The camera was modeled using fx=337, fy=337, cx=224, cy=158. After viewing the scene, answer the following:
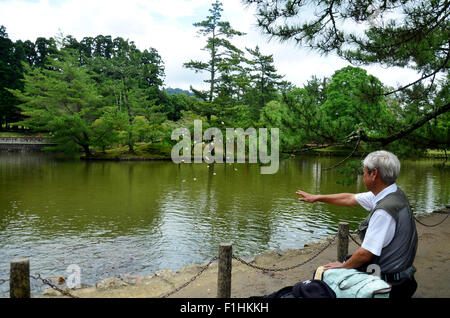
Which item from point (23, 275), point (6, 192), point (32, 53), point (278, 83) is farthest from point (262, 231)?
point (32, 53)

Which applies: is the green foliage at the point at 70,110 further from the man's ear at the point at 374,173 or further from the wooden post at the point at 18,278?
the man's ear at the point at 374,173

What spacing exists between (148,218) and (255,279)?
5462 mm

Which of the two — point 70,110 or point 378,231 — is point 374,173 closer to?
point 378,231

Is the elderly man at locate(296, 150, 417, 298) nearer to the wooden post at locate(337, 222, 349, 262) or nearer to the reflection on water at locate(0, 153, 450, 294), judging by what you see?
the wooden post at locate(337, 222, 349, 262)

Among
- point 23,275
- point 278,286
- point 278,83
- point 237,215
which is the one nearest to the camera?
point 23,275

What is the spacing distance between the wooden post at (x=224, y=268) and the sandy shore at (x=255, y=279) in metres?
0.59

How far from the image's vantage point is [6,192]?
12898 mm

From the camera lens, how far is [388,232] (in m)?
2.22

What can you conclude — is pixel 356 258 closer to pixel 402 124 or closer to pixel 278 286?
pixel 278 286

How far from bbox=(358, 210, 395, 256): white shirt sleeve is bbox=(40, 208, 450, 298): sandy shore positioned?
2.34 meters

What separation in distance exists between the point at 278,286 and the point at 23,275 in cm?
326

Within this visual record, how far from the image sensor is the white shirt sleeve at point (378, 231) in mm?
2188
